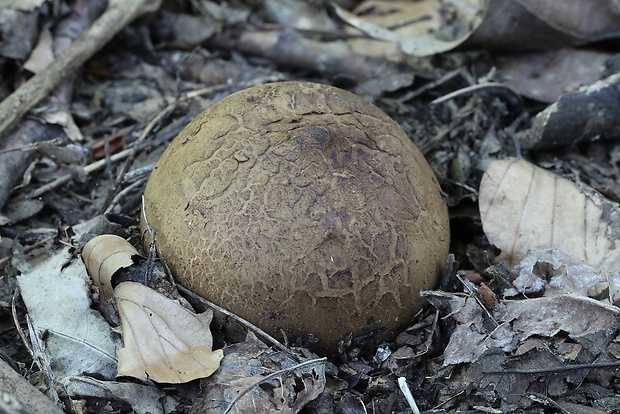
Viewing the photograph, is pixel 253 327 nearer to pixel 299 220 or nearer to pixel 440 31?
pixel 299 220

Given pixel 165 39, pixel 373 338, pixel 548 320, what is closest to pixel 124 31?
pixel 165 39

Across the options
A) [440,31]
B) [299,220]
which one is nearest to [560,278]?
[299,220]

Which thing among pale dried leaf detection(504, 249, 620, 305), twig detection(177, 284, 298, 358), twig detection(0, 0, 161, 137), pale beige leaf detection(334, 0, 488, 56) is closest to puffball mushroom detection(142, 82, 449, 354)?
twig detection(177, 284, 298, 358)

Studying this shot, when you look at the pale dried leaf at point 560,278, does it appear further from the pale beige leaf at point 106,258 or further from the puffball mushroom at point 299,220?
the pale beige leaf at point 106,258

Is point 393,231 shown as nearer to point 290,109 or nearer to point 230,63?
point 290,109

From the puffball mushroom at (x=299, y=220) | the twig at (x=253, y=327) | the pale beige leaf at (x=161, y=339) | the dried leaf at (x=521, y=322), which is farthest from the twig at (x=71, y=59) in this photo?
the dried leaf at (x=521, y=322)

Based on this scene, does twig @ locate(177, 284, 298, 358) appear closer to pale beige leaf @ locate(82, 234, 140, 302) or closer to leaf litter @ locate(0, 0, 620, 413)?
leaf litter @ locate(0, 0, 620, 413)
